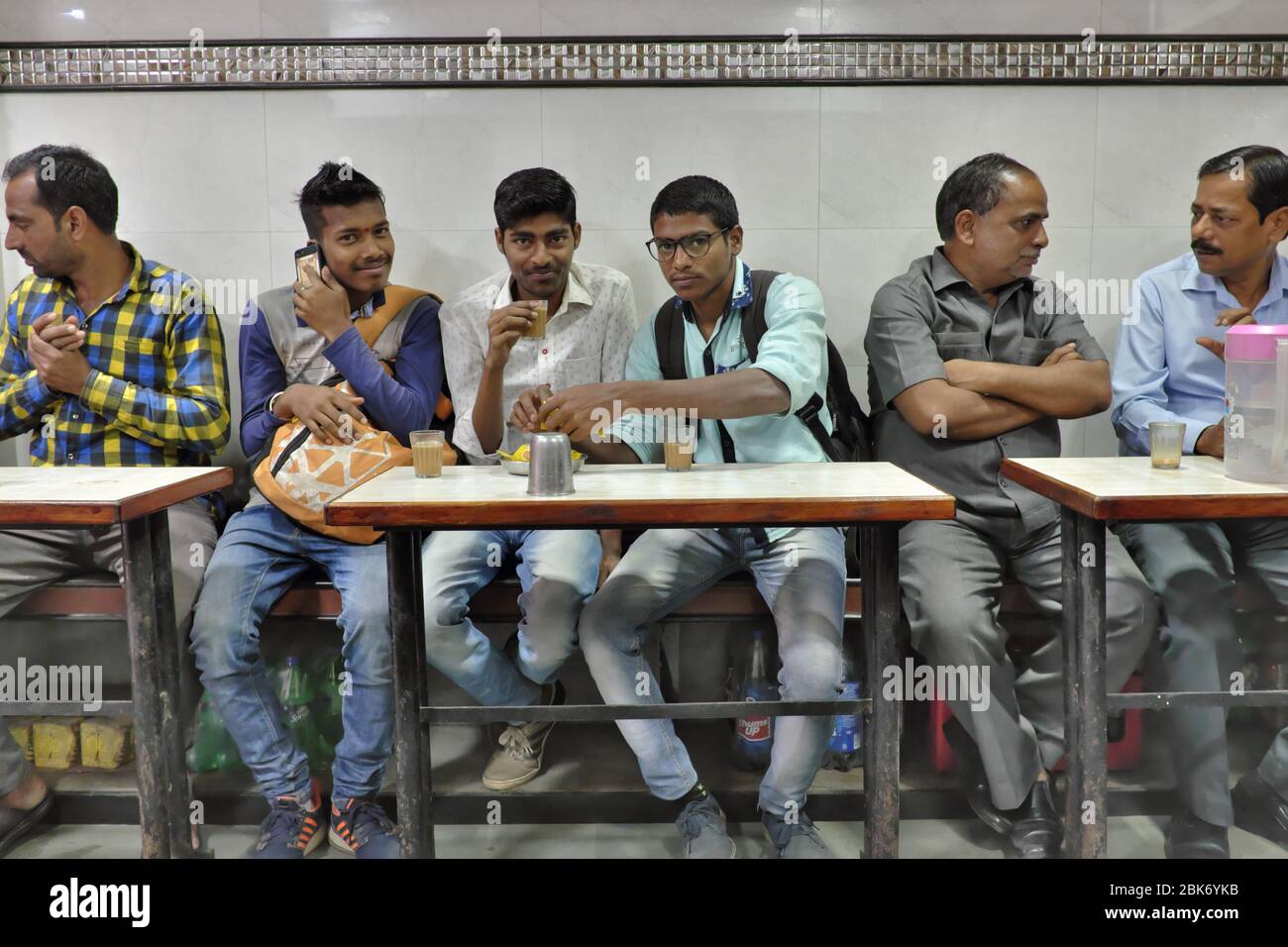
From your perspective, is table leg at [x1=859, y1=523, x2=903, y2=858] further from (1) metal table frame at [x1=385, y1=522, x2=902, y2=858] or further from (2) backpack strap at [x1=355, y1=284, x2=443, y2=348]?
(2) backpack strap at [x1=355, y1=284, x2=443, y2=348]

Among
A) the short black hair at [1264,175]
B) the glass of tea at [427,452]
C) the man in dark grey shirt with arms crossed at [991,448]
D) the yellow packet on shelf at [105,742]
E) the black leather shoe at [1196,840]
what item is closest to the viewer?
the glass of tea at [427,452]

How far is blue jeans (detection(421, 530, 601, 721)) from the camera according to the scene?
2.57 m

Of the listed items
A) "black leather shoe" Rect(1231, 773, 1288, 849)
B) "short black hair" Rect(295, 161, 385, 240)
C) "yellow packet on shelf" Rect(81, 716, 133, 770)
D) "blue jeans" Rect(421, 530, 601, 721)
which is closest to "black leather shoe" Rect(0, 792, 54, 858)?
"yellow packet on shelf" Rect(81, 716, 133, 770)

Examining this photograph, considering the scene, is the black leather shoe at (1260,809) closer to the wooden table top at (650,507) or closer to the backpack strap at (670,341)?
the wooden table top at (650,507)

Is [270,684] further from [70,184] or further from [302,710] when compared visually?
[70,184]

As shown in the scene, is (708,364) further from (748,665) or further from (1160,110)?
(1160,110)

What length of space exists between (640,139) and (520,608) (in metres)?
1.66

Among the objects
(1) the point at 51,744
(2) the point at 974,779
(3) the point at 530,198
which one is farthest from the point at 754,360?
(1) the point at 51,744

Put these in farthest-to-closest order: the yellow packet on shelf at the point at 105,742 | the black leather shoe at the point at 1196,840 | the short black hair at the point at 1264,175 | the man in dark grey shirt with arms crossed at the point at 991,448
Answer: the short black hair at the point at 1264,175 → the yellow packet on shelf at the point at 105,742 → the man in dark grey shirt with arms crossed at the point at 991,448 → the black leather shoe at the point at 1196,840

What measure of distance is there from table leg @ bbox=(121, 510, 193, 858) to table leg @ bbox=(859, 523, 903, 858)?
1579mm

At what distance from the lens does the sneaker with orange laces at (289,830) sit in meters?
2.50

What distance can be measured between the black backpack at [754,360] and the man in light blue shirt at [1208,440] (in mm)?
779

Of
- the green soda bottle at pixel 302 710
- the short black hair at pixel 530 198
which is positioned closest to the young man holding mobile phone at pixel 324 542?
the green soda bottle at pixel 302 710
